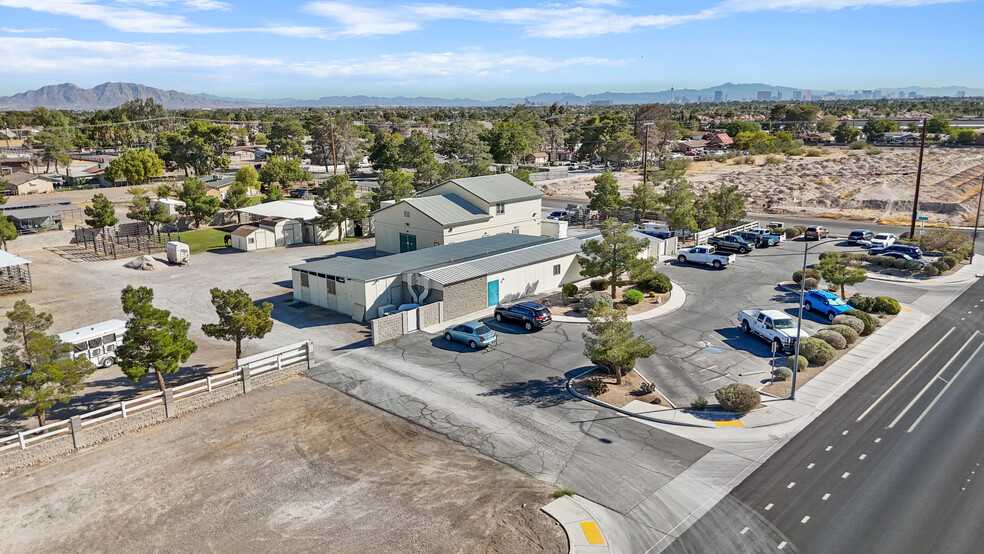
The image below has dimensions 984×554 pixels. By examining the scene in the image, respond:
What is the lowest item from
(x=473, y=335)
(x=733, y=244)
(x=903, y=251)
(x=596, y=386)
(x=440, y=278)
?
(x=596, y=386)

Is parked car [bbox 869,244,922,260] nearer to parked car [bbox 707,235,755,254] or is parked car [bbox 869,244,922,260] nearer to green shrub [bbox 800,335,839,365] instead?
parked car [bbox 707,235,755,254]

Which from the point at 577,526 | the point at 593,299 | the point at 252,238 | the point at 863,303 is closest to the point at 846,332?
the point at 863,303

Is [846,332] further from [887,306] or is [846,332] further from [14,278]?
[14,278]

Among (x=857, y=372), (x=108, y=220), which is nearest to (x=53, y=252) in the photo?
(x=108, y=220)

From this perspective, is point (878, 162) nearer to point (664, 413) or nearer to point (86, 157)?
point (664, 413)

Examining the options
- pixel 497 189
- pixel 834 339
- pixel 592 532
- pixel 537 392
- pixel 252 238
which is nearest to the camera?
pixel 592 532

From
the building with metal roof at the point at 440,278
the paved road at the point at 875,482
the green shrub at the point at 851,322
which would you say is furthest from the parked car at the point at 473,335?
the green shrub at the point at 851,322
